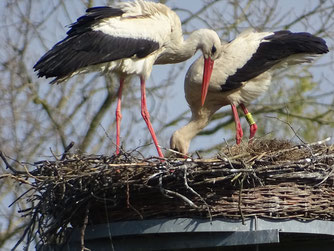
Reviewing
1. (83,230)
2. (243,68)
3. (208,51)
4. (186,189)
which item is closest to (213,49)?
(208,51)

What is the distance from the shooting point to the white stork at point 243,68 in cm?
983

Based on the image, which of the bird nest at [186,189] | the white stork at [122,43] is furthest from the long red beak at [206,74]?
the bird nest at [186,189]

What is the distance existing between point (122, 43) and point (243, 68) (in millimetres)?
2083

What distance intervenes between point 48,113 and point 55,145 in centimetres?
97

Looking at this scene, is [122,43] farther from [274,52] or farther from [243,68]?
[274,52]

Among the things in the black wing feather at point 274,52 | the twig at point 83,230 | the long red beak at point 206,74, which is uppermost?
the black wing feather at point 274,52

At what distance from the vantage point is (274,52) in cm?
995

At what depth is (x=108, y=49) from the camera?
324 inches

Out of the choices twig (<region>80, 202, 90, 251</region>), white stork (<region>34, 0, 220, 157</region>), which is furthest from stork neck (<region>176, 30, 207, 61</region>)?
twig (<region>80, 202, 90, 251</region>)

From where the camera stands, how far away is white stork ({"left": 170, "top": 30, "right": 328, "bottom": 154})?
32.2 ft

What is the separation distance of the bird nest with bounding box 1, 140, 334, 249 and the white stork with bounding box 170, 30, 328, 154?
127 inches

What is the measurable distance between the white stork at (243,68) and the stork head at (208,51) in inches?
12.1

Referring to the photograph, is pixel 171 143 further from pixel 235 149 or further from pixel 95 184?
pixel 95 184

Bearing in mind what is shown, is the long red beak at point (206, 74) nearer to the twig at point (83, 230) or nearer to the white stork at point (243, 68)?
the white stork at point (243, 68)
